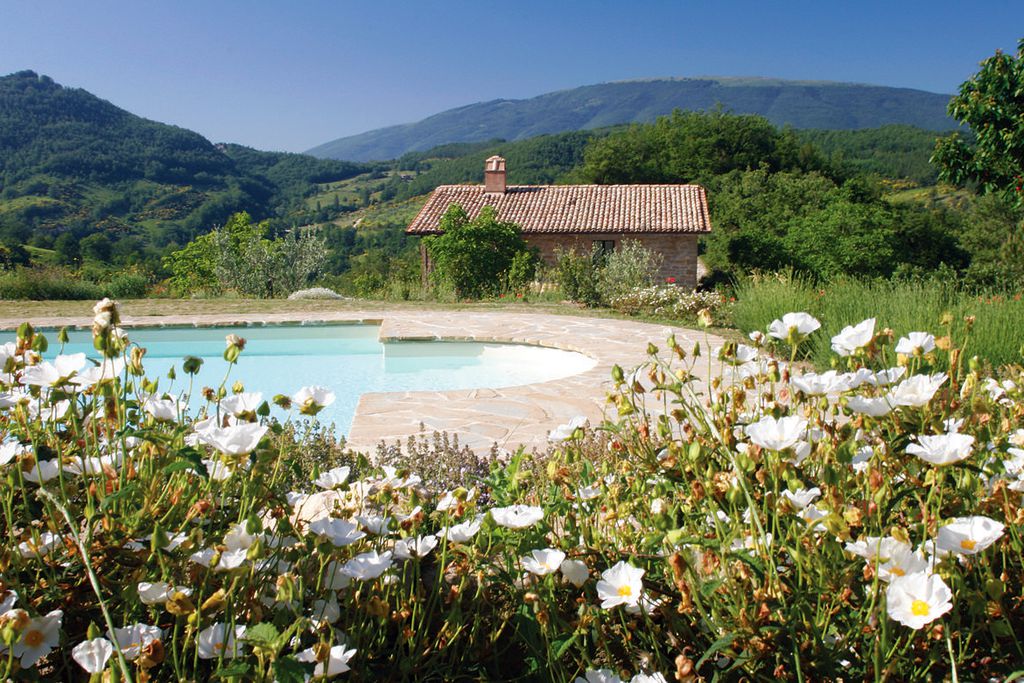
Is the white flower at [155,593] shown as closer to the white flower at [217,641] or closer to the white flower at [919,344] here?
the white flower at [217,641]

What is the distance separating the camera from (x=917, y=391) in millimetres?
1358

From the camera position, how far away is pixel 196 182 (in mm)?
66312

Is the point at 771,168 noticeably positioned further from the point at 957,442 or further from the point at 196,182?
the point at 196,182

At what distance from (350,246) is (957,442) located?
48099 millimetres

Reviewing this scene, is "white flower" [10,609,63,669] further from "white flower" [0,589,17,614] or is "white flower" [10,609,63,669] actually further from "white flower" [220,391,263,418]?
"white flower" [220,391,263,418]

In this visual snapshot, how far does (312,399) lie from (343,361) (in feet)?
27.1

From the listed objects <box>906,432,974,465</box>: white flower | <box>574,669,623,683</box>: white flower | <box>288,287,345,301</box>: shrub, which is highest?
<box>906,432,974,465</box>: white flower

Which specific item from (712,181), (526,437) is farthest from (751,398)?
(712,181)

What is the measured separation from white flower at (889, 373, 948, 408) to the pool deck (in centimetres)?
51

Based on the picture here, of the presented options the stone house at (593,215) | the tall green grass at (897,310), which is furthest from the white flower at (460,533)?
the stone house at (593,215)

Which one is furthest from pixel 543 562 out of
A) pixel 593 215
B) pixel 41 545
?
pixel 593 215

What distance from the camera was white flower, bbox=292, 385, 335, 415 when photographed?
4.29ft

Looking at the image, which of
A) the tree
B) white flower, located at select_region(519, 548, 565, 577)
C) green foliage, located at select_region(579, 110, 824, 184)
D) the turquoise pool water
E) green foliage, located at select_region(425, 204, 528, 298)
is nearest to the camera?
white flower, located at select_region(519, 548, 565, 577)

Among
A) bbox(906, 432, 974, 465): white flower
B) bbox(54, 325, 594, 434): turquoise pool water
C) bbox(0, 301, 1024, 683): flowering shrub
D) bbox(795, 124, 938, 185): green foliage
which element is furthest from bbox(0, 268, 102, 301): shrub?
bbox(795, 124, 938, 185): green foliage
